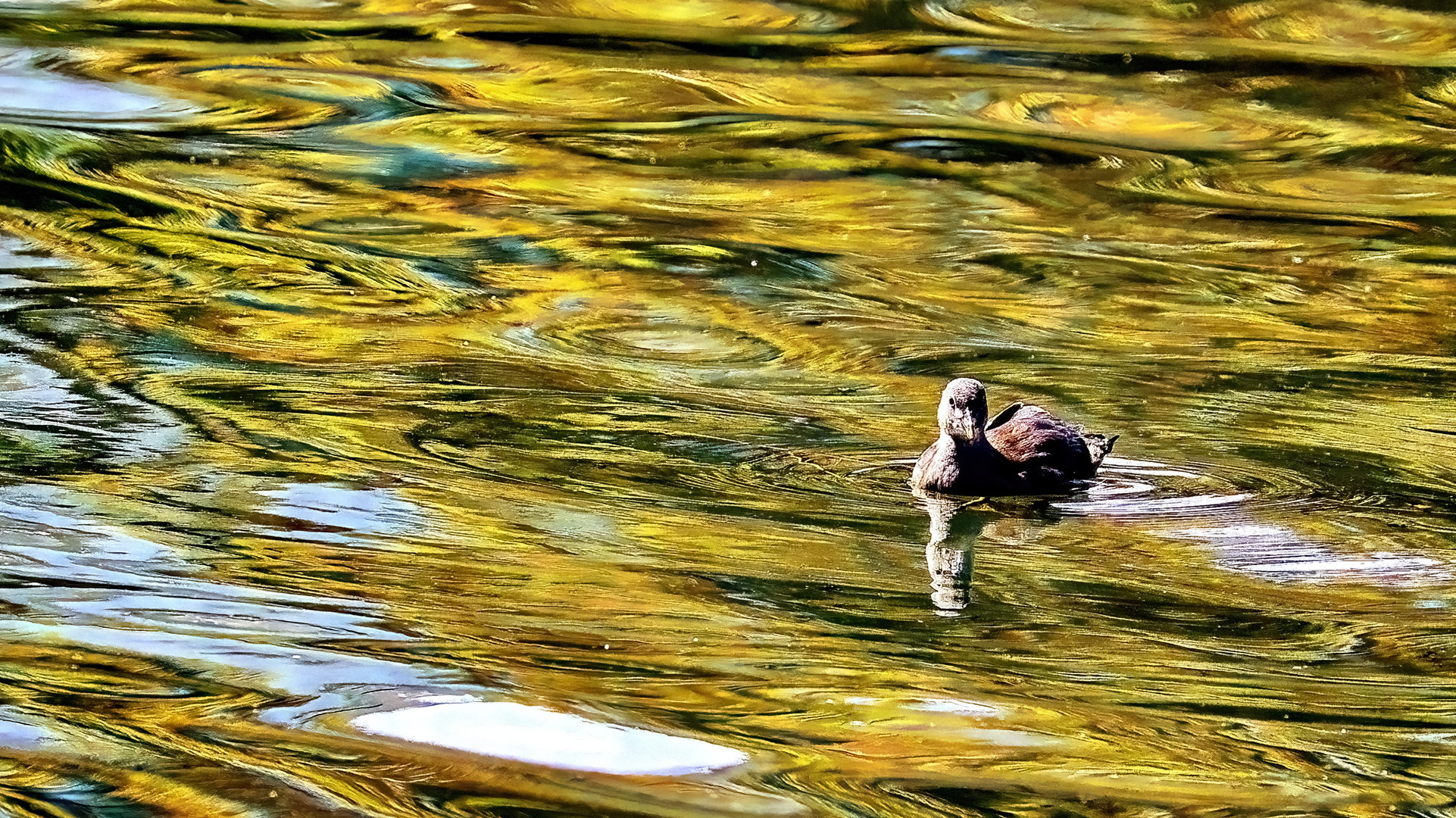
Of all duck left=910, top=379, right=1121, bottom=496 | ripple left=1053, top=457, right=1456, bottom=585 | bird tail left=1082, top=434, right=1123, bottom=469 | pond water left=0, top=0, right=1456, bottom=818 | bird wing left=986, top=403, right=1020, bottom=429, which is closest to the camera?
pond water left=0, top=0, right=1456, bottom=818

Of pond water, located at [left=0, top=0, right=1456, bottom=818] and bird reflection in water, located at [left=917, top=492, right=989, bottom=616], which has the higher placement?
pond water, located at [left=0, top=0, right=1456, bottom=818]

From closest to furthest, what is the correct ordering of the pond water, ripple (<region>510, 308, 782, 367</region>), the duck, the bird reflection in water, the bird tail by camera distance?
the pond water
the bird reflection in water
the duck
the bird tail
ripple (<region>510, 308, 782, 367</region>)

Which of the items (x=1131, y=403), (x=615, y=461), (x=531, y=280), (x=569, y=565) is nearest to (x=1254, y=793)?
(x=569, y=565)

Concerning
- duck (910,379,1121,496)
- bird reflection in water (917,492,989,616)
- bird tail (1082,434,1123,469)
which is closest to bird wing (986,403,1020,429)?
duck (910,379,1121,496)

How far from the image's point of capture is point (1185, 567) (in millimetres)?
4012

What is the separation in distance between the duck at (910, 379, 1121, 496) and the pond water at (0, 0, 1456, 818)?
0.07 m

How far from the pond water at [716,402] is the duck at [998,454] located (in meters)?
0.07

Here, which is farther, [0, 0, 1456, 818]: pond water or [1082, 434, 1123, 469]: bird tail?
[1082, 434, 1123, 469]: bird tail

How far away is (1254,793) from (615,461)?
1957 mm

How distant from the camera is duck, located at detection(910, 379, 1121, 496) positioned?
446 centimetres

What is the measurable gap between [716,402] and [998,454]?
86 cm

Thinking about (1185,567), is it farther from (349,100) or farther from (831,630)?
(349,100)

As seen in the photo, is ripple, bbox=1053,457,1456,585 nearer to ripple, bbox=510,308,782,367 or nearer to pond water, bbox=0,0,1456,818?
pond water, bbox=0,0,1456,818

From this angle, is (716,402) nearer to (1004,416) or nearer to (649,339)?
(649,339)
